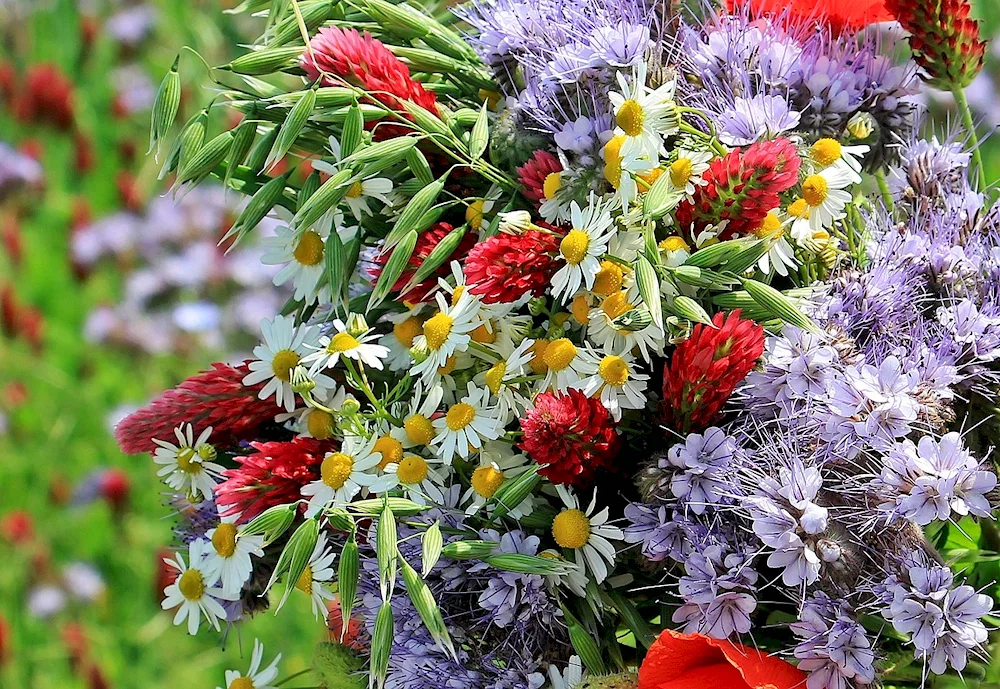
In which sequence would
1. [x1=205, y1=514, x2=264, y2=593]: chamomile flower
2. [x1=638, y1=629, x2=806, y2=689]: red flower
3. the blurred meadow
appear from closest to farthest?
[x1=638, y1=629, x2=806, y2=689]: red flower
[x1=205, y1=514, x2=264, y2=593]: chamomile flower
the blurred meadow

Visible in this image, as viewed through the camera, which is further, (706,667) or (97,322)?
(97,322)

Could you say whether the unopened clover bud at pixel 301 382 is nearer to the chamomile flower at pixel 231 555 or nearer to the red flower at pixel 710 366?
the chamomile flower at pixel 231 555

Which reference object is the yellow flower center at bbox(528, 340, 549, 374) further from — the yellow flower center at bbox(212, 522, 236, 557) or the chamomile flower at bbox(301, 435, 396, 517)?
the yellow flower center at bbox(212, 522, 236, 557)

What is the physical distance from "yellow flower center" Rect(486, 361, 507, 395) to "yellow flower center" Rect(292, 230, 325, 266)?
0.13 metres

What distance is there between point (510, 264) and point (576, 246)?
0.11 ft

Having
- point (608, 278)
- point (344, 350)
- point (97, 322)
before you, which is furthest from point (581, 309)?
point (97, 322)

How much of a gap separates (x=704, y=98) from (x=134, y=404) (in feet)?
4.18

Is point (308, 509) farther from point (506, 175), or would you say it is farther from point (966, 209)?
point (966, 209)

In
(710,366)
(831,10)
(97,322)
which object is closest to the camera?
(710,366)

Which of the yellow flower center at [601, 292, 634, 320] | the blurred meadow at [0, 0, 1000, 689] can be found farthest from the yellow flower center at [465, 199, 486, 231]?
the blurred meadow at [0, 0, 1000, 689]

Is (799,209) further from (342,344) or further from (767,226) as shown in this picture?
(342,344)

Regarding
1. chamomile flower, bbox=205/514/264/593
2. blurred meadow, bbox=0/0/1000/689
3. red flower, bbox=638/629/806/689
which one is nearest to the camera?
red flower, bbox=638/629/806/689

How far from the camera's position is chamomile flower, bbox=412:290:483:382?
0.52 metres

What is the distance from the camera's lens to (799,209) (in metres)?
0.52
